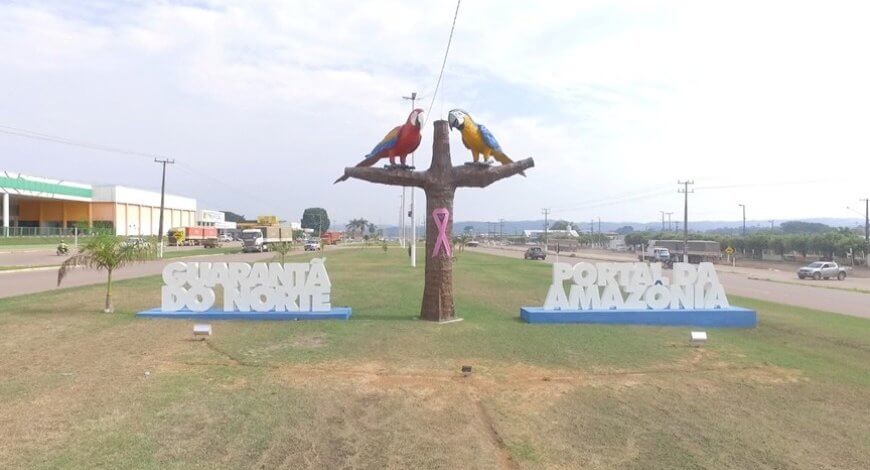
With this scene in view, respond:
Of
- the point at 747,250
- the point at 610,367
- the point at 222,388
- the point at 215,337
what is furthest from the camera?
the point at 747,250

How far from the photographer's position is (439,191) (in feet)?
45.4

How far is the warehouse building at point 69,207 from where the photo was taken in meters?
62.6

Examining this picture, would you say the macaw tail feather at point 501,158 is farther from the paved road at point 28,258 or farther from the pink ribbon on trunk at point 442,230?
the paved road at point 28,258

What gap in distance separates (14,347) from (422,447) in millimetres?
8096

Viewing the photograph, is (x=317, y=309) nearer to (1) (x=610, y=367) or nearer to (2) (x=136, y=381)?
(2) (x=136, y=381)

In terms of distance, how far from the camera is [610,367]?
9633mm

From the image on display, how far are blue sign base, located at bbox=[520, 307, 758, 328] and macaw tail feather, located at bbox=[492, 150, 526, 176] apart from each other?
341 cm

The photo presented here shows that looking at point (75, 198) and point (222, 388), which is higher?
point (75, 198)

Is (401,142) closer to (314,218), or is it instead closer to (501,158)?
(501,158)

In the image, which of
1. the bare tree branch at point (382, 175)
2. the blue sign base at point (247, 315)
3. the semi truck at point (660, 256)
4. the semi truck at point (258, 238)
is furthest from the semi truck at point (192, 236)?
the bare tree branch at point (382, 175)

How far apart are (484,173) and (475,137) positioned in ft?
2.78

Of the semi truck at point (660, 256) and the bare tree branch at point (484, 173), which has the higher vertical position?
the bare tree branch at point (484, 173)

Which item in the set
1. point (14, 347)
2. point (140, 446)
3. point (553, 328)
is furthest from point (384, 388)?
point (14, 347)

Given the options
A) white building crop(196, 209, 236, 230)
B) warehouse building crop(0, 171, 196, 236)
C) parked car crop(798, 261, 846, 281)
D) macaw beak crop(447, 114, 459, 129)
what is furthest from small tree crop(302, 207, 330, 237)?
macaw beak crop(447, 114, 459, 129)
